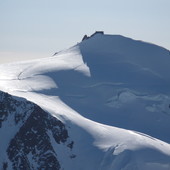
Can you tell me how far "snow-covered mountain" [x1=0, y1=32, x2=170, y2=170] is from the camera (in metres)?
128

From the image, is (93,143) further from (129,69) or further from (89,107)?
(129,69)

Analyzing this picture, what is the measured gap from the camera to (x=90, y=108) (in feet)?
497

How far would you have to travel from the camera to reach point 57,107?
14188 centimetres

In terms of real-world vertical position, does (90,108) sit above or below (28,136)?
below

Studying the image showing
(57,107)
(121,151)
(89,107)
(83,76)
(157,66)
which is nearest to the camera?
(121,151)

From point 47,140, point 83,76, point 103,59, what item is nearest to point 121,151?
point 47,140

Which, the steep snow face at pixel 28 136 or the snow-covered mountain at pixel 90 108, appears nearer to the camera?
the snow-covered mountain at pixel 90 108

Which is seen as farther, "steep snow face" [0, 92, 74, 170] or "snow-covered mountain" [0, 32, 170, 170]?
"steep snow face" [0, 92, 74, 170]

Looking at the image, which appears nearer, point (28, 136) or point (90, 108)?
point (28, 136)

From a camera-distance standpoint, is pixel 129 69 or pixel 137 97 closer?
pixel 137 97

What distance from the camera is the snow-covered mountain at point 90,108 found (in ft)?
420

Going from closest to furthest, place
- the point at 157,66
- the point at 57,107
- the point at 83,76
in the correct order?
the point at 57,107
the point at 83,76
the point at 157,66

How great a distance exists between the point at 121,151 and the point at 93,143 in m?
7.38

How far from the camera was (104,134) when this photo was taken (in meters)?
134
